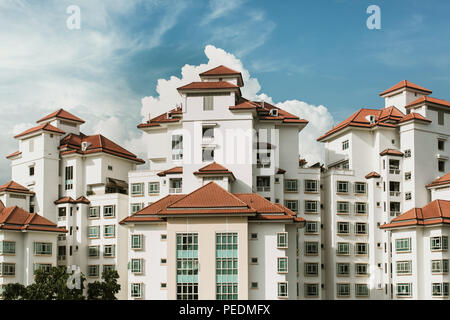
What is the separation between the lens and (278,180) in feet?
219

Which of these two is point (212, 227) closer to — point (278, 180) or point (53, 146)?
point (278, 180)

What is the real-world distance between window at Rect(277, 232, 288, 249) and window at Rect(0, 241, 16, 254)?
77.6 ft

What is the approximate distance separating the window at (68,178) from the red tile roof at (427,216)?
97.4ft

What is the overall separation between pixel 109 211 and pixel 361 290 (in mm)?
23797

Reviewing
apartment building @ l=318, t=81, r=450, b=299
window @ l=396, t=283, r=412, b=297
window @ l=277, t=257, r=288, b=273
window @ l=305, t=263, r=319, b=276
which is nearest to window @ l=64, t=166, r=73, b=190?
window @ l=305, t=263, r=319, b=276

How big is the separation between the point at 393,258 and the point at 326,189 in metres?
9.81

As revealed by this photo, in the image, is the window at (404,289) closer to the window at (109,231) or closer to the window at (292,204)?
the window at (292,204)

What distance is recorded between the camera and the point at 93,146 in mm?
73062

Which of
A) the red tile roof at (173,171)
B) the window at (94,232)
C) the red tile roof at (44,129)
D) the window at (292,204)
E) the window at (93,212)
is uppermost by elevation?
the red tile roof at (44,129)

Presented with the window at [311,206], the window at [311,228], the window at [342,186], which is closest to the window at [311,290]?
the window at [311,228]

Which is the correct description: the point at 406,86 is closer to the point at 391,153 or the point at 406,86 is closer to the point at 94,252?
the point at 391,153

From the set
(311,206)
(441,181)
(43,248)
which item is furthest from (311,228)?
(43,248)

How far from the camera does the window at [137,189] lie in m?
69.5

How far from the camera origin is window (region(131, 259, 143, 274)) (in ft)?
198
